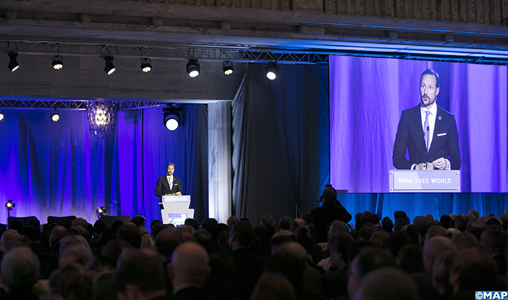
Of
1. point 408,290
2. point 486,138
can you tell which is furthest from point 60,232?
point 486,138

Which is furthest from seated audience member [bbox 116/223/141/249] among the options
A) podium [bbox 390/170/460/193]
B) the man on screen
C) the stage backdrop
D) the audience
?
the stage backdrop

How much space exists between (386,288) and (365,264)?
0.95 metres

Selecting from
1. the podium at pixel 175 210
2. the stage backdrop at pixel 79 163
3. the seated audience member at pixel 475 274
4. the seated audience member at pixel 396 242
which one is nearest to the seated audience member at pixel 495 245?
the seated audience member at pixel 396 242

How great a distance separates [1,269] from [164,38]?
6307 mm

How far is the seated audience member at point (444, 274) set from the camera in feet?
8.81

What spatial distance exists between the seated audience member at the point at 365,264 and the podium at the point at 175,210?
20.5 feet

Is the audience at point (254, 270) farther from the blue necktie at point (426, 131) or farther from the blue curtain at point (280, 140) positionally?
the blue necktie at point (426, 131)

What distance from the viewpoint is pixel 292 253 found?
2799 mm

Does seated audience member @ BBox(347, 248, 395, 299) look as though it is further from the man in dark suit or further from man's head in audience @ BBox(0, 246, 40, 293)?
the man in dark suit

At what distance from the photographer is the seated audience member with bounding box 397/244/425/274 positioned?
3.36 metres

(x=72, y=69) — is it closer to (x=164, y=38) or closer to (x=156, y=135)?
(x=164, y=38)

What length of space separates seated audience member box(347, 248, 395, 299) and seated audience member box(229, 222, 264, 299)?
1.15 m

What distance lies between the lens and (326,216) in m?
6.29

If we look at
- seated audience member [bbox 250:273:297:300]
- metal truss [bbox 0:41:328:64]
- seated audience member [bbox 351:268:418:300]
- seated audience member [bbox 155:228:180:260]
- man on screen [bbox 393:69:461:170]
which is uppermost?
metal truss [bbox 0:41:328:64]
